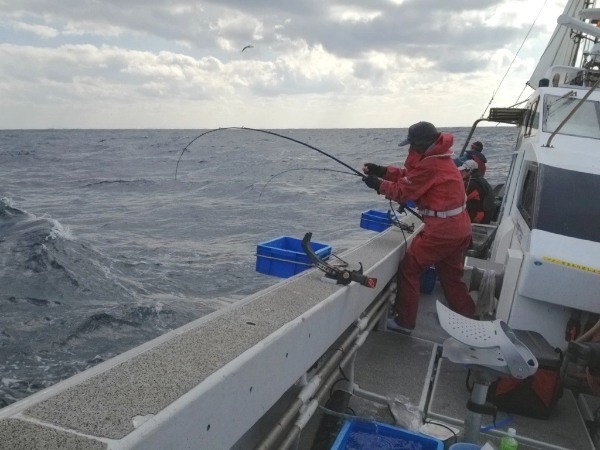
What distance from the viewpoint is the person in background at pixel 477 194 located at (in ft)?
25.8

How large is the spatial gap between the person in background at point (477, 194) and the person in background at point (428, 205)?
144 inches

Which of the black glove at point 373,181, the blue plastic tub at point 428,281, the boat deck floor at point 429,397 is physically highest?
the black glove at point 373,181

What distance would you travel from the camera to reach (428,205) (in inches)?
168

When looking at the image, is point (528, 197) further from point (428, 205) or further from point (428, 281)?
point (428, 281)

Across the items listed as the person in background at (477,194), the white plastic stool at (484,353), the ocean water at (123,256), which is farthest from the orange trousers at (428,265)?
the person in background at (477,194)

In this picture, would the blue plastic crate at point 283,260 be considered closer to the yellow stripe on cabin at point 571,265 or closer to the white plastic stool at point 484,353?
the white plastic stool at point 484,353

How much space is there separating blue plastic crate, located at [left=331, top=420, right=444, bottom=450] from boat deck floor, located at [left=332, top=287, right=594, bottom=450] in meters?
0.38

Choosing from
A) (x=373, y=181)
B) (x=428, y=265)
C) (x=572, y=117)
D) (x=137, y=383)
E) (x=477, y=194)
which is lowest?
(x=428, y=265)

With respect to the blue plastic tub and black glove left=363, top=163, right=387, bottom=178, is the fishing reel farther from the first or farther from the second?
the blue plastic tub

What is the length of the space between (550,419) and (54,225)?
447 inches

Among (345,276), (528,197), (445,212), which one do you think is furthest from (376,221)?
(345,276)

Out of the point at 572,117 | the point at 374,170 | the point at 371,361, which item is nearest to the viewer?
the point at 371,361

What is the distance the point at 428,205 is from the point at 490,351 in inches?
80.9

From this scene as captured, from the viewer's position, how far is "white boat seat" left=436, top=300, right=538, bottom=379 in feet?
7.59
